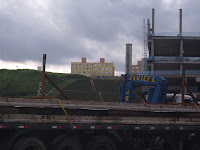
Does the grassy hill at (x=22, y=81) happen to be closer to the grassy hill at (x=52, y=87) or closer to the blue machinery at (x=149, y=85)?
A: the grassy hill at (x=52, y=87)

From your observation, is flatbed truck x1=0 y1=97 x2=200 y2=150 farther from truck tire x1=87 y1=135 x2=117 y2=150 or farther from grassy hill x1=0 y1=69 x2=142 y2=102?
grassy hill x1=0 y1=69 x2=142 y2=102

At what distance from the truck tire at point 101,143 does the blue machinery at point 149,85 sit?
586cm

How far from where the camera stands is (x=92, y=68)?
139 meters

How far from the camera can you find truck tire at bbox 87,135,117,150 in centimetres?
859

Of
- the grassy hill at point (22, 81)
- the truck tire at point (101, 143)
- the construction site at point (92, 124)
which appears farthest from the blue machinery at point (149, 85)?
the grassy hill at point (22, 81)

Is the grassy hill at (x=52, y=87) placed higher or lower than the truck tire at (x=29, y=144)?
higher

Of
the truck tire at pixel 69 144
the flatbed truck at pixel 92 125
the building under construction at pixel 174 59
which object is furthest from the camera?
Answer: the building under construction at pixel 174 59

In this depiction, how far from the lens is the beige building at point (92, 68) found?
455 feet

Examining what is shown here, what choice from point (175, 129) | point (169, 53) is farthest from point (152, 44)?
point (175, 129)

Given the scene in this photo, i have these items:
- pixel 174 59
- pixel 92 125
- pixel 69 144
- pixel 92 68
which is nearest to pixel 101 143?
pixel 92 125

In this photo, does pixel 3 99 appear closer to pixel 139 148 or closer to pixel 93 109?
pixel 93 109

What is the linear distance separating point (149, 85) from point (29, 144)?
915 centimetres

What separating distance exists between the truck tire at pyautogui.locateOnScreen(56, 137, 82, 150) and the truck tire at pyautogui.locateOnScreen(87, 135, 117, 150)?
0.43 meters

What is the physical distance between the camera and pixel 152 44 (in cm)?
5047
